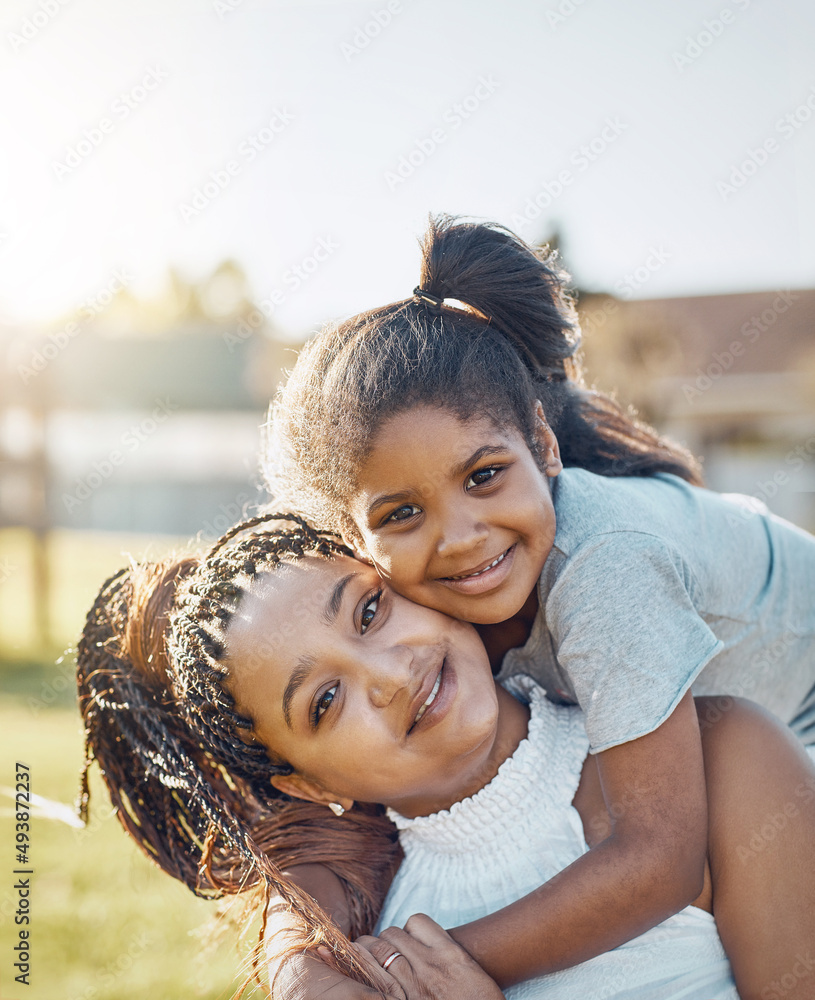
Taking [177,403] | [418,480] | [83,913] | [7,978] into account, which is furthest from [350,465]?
[177,403]

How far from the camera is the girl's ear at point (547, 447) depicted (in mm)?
2518

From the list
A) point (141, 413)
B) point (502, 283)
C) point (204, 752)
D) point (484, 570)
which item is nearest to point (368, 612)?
point (484, 570)

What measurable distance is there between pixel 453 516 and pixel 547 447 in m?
0.47

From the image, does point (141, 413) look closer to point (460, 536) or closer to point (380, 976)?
point (460, 536)

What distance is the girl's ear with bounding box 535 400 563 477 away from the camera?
2.52m

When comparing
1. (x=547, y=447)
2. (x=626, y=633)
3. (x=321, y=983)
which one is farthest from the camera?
(x=547, y=447)

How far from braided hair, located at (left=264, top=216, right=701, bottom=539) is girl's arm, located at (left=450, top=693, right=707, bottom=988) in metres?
0.95

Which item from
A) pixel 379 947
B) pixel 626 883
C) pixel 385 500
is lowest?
pixel 379 947

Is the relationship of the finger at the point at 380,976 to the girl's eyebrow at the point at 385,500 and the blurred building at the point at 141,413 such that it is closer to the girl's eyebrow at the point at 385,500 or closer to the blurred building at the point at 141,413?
the girl's eyebrow at the point at 385,500

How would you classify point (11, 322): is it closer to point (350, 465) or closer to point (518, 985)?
point (350, 465)

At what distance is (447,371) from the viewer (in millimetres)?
2332

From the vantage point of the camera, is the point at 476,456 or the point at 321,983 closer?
the point at 321,983

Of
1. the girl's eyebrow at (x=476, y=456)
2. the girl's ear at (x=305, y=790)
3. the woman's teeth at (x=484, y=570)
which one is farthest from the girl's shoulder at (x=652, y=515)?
the girl's ear at (x=305, y=790)

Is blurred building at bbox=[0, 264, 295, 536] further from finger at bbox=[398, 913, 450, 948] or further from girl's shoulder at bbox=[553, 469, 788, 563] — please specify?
finger at bbox=[398, 913, 450, 948]
